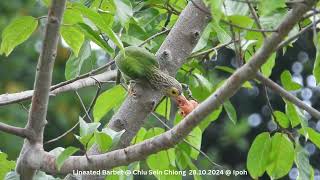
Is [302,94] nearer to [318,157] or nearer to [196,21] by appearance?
[318,157]

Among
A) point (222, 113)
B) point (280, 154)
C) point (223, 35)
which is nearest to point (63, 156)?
point (223, 35)

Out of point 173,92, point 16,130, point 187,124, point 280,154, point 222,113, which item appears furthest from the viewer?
point 222,113

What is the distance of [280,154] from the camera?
1.81 metres

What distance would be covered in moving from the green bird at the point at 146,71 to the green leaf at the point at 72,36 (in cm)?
13

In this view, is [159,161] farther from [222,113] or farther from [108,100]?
[222,113]

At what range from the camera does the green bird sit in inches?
67.7

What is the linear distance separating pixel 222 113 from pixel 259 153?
4.51m

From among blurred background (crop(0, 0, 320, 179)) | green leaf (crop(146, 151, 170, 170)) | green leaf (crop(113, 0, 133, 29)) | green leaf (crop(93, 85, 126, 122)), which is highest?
green leaf (crop(113, 0, 133, 29))

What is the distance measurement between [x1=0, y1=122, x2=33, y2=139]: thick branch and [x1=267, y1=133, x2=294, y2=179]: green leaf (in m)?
0.66

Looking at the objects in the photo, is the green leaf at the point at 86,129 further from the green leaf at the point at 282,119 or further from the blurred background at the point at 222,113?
the blurred background at the point at 222,113

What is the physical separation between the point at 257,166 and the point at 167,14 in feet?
1.95

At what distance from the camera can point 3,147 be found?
499 cm

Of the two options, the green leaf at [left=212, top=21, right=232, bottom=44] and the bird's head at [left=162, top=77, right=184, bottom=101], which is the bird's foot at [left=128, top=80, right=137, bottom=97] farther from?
the green leaf at [left=212, top=21, right=232, bottom=44]

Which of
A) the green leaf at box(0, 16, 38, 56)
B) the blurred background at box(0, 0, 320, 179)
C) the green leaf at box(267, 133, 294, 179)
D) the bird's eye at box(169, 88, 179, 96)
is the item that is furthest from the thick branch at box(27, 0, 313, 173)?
the blurred background at box(0, 0, 320, 179)
